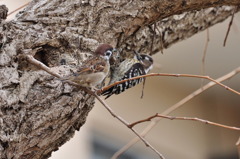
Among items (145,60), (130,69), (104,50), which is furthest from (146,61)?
(104,50)

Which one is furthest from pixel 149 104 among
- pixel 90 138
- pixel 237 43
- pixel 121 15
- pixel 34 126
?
pixel 34 126

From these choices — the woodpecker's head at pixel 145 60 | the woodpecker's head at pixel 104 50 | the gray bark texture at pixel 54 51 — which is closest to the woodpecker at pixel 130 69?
the woodpecker's head at pixel 145 60

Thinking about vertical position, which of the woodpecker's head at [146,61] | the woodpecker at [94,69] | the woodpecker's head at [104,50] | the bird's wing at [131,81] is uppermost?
the woodpecker's head at [146,61]

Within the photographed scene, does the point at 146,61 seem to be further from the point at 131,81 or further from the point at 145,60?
the point at 131,81

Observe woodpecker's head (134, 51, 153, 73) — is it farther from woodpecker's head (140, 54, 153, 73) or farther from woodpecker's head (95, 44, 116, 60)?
woodpecker's head (95, 44, 116, 60)

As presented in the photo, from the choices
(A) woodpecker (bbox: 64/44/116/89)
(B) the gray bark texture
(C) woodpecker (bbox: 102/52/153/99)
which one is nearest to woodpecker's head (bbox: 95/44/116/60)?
(A) woodpecker (bbox: 64/44/116/89)

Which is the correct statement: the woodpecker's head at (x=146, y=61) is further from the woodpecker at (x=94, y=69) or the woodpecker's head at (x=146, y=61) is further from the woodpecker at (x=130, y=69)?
the woodpecker at (x=94, y=69)

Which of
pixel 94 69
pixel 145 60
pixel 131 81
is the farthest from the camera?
pixel 145 60
